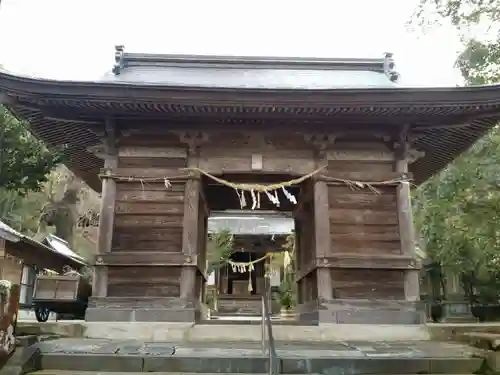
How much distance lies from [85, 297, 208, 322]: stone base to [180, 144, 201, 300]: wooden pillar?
9.2 inches

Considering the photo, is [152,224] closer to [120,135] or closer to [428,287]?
[120,135]

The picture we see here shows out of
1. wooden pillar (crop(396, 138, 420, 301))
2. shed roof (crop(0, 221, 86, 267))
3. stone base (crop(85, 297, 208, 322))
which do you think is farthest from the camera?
wooden pillar (crop(396, 138, 420, 301))

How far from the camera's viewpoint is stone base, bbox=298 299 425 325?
8.16 metres

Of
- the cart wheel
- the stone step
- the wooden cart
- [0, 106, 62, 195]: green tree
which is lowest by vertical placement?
the stone step

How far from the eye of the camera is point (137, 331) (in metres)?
7.90

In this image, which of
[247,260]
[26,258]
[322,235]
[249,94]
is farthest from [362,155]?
[247,260]

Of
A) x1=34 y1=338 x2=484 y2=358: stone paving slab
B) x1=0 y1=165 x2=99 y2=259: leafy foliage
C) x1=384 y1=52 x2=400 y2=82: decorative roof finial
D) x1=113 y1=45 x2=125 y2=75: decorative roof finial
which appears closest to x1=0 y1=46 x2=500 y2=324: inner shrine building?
x1=34 y1=338 x2=484 y2=358: stone paving slab

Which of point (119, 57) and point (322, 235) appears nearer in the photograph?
point (322, 235)

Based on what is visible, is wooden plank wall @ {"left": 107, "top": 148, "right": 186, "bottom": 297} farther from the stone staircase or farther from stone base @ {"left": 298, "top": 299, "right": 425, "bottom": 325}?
the stone staircase

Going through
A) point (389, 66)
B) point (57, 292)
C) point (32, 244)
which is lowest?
point (57, 292)

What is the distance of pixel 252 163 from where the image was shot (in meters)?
9.05

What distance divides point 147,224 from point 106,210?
768 millimetres

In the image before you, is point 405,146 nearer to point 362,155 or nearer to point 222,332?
point 362,155

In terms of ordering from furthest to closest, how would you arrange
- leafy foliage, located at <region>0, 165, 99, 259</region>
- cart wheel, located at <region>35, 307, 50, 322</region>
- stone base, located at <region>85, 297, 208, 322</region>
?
leafy foliage, located at <region>0, 165, 99, 259</region> < cart wheel, located at <region>35, 307, 50, 322</region> < stone base, located at <region>85, 297, 208, 322</region>
